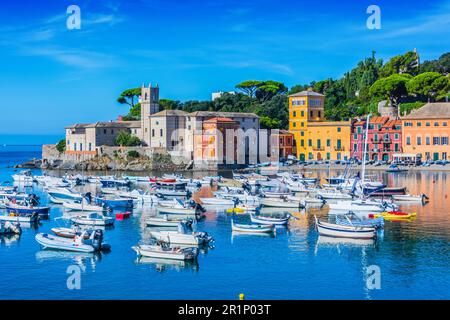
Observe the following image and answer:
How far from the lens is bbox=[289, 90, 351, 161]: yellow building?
69.7 metres

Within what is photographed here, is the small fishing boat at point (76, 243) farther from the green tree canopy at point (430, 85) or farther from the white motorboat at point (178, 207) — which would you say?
the green tree canopy at point (430, 85)

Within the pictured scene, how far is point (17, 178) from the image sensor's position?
59219mm

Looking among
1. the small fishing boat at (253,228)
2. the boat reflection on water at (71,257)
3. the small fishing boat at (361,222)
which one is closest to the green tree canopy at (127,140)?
the small fishing boat at (361,222)

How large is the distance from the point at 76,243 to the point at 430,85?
5434cm

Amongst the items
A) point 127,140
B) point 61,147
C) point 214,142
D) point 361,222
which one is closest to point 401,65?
point 214,142

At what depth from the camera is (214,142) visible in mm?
68938

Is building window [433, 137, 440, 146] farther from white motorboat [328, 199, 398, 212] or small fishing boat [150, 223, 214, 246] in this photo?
small fishing boat [150, 223, 214, 246]

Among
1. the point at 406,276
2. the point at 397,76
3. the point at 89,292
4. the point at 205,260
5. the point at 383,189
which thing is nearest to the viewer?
the point at 89,292

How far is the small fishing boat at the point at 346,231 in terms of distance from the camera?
2988 cm

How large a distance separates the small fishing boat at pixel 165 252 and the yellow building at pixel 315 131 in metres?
45.2

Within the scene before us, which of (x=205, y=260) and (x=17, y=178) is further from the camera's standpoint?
(x=17, y=178)
